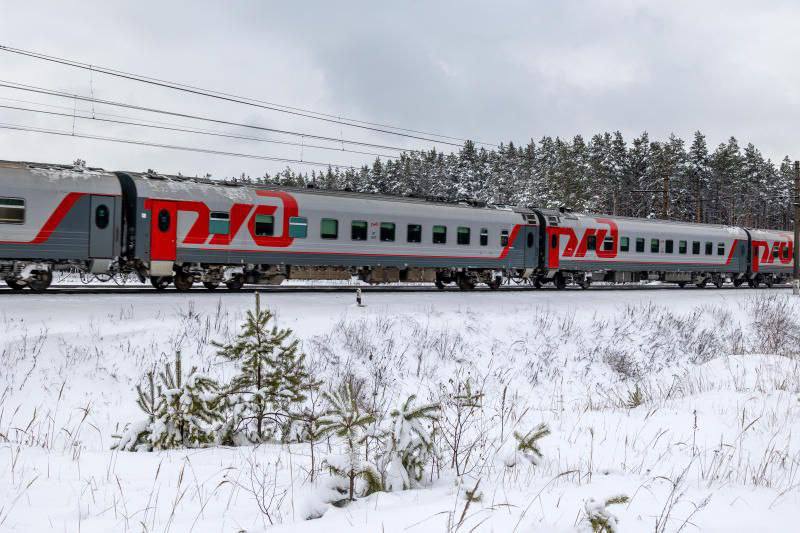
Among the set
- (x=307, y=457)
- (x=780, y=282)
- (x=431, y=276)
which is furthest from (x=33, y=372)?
(x=780, y=282)

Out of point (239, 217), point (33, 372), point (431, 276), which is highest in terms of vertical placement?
point (239, 217)

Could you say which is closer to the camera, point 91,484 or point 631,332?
point 91,484

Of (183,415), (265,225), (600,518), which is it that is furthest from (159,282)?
(600,518)

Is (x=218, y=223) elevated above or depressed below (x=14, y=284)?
above

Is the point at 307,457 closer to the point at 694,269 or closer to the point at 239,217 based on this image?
the point at 239,217

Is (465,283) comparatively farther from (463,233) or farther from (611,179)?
(611,179)

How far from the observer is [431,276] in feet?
74.5

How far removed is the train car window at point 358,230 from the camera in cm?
2061

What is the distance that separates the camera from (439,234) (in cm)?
2259

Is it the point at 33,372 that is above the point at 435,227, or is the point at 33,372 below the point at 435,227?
below

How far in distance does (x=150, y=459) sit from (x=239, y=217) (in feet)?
47.2

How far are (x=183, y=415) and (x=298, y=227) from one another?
47.2ft

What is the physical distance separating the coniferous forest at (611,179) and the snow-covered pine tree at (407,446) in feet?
166

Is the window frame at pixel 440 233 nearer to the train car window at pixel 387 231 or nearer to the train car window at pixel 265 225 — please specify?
the train car window at pixel 387 231
